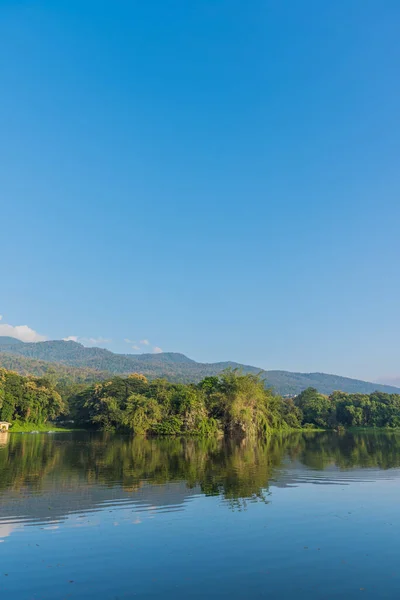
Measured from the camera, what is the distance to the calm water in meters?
8.69

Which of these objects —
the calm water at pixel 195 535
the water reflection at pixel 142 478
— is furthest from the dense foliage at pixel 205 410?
the calm water at pixel 195 535

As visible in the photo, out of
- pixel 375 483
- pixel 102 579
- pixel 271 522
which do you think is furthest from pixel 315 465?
pixel 102 579

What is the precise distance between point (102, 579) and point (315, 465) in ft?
73.4

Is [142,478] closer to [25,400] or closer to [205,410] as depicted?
[205,410]

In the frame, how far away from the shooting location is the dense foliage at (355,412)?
94812mm

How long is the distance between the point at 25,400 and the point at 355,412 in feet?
231

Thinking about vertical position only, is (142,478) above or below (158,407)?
below

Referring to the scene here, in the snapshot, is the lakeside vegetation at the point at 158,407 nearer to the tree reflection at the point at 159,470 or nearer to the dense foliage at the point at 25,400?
the dense foliage at the point at 25,400

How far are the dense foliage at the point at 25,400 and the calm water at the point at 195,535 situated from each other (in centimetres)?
4260

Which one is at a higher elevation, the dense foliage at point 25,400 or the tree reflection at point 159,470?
the dense foliage at point 25,400

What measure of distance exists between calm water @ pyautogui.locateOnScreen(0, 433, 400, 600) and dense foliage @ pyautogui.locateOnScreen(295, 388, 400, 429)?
256ft

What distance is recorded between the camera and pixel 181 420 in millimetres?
60156

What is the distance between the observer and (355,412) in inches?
3733

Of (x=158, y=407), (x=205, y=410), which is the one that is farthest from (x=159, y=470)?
(x=158, y=407)
